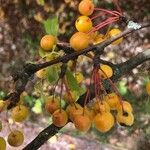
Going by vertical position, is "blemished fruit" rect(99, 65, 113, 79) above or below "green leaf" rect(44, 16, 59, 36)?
below

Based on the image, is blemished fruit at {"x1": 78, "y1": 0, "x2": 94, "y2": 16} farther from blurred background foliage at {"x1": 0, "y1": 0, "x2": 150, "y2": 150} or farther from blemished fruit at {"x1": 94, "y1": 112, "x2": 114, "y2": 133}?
blurred background foliage at {"x1": 0, "y1": 0, "x2": 150, "y2": 150}

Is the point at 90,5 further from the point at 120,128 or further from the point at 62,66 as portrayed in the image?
the point at 120,128

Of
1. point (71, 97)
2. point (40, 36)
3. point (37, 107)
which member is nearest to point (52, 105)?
point (71, 97)

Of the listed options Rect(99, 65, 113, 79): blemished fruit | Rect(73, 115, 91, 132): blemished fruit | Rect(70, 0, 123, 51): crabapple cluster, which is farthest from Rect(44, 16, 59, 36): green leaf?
Rect(73, 115, 91, 132): blemished fruit

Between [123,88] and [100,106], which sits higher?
[100,106]

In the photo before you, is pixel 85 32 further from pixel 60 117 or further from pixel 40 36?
pixel 40 36

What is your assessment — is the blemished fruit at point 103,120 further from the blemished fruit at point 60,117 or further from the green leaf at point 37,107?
the green leaf at point 37,107

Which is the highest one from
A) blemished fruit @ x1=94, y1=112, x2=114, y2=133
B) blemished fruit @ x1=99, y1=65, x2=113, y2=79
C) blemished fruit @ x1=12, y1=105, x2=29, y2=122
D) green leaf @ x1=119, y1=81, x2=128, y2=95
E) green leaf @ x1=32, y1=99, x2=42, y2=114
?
blemished fruit @ x1=99, y1=65, x2=113, y2=79

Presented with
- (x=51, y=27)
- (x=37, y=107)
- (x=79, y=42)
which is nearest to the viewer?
(x=79, y=42)

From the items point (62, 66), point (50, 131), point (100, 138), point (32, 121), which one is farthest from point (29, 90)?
point (62, 66)
